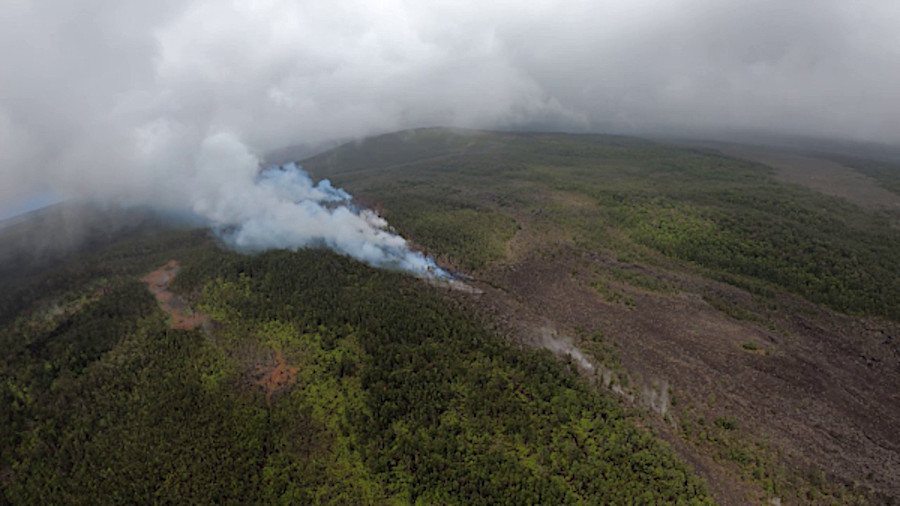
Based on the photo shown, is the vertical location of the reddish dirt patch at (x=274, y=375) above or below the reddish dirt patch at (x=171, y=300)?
below

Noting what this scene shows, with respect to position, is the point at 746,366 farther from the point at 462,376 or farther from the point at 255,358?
the point at 255,358

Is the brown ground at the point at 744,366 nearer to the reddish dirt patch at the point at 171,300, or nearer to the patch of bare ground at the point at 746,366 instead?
the patch of bare ground at the point at 746,366

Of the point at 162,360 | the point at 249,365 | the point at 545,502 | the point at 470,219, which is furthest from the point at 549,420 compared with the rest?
the point at 470,219

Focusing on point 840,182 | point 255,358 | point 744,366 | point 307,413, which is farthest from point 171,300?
point 840,182

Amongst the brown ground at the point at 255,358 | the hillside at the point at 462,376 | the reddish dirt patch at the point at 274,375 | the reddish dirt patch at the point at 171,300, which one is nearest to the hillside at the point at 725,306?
the hillside at the point at 462,376

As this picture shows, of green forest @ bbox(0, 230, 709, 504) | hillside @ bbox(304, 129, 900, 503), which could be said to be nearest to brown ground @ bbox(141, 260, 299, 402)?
green forest @ bbox(0, 230, 709, 504)

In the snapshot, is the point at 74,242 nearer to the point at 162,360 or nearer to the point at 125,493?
the point at 162,360
